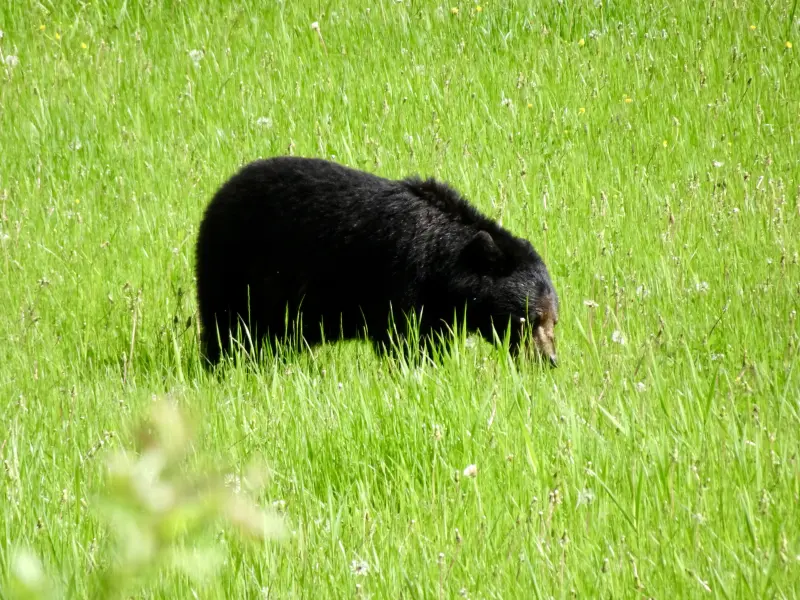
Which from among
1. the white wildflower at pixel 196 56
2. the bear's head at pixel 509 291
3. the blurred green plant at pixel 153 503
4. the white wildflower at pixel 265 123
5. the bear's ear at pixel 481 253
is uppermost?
the blurred green plant at pixel 153 503

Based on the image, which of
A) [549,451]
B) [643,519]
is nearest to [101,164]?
[549,451]

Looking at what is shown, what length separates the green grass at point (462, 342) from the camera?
8.48 feet

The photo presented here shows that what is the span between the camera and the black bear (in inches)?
196

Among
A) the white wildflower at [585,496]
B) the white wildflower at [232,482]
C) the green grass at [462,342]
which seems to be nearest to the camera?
the green grass at [462,342]

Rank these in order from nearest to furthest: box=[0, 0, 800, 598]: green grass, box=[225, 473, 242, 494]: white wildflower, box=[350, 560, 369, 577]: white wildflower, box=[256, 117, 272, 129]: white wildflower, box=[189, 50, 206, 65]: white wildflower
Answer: box=[350, 560, 369, 577]: white wildflower → box=[0, 0, 800, 598]: green grass → box=[225, 473, 242, 494]: white wildflower → box=[256, 117, 272, 129]: white wildflower → box=[189, 50, 206, 65]: white wildflower

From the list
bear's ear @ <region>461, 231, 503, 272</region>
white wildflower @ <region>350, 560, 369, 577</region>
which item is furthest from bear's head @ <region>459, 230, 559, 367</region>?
white wildflower @ <region>350, 560, 369, 577</region>

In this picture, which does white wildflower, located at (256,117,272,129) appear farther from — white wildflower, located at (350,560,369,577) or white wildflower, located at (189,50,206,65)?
white wildflower, located at (350,560,369,577)

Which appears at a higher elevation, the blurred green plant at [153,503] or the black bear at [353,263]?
the blurred green plant at [153,503]

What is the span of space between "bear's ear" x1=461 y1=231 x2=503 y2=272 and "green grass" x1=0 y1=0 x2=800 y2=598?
1.39ft

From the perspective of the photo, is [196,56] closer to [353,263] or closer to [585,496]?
[353,263]

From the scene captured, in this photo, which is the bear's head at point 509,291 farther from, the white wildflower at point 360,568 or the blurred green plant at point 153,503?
the blurred green plant at point 153,503

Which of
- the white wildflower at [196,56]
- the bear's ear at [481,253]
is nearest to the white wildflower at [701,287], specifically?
the bear's ear at [481,253]

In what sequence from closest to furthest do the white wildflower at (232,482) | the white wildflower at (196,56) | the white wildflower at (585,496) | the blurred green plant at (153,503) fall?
1. the blurred green plant at (153,503)
2. the white wildflower at (585,496)
3. the white wildflower at (232,482)
4. the white wildflower at (196,56)

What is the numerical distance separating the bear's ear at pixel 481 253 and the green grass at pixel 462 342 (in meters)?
0.42
